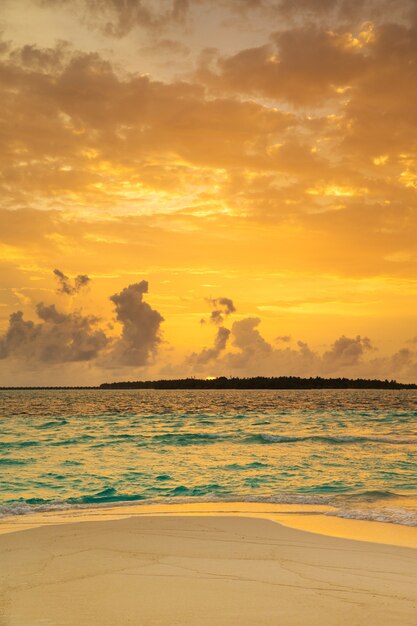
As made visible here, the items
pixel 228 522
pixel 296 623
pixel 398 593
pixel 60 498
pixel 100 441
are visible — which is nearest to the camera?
pixel 296 623

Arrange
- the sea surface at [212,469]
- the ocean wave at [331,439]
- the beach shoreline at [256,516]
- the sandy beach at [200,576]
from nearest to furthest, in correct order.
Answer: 1. the sandy beach at [200,576]
2. the beach shoreline at [256,516]
3. the sea surface at [212,469]
4. the ocean wave at [331,439]

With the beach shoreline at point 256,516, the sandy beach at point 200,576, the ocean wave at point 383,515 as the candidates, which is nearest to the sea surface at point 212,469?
the ocean wave at point 383,515

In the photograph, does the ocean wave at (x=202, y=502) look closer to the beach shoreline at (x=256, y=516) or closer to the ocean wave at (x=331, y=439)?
the beach shoreline at (x=256, y=516)

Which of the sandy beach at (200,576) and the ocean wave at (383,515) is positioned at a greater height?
the sandy beach at (200,576)

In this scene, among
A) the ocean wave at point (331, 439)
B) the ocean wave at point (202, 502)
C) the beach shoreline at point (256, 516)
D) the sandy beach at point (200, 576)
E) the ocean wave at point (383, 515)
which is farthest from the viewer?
the ocean wave at point (331, 439)

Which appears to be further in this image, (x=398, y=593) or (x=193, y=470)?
(x=193, y=470)

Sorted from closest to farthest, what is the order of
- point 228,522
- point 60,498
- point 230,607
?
1. point 230,607
2. point 228,522
3. point 60,498

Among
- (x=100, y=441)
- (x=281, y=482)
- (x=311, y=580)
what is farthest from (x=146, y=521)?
(x=100, y=441)

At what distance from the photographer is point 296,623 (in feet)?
22.6

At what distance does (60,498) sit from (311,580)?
1213cm

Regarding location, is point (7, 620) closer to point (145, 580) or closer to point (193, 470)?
point (145, 580)

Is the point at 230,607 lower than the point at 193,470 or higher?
higher

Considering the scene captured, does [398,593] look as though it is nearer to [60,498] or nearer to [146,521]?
[146,521]

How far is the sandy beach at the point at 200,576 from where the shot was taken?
23.5 feet
